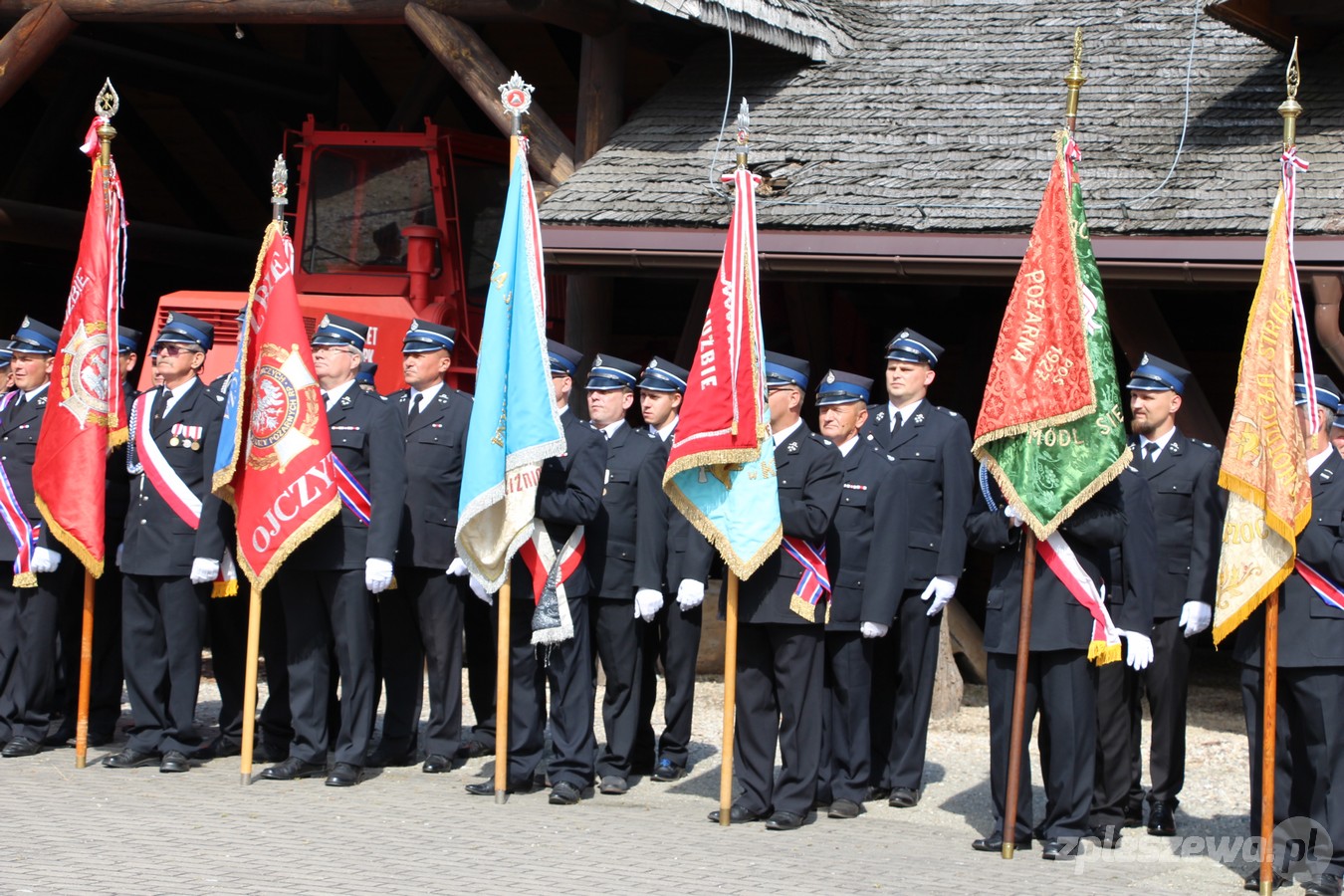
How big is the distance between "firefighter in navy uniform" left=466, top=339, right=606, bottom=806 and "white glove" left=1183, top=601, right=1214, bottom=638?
7.65 feet

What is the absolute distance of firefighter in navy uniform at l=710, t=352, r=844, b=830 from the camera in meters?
7.10

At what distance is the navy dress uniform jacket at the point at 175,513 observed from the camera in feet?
26.0

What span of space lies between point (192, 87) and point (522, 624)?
9380mm

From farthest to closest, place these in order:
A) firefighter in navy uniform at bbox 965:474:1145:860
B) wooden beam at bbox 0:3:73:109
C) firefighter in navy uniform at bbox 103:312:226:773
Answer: wooden beam at bbox 0:3:73:109 → firefighter in navy uniform at bbox 103:312:226:773 → firefighter in navy uniform at bbox 965:474:1145:860

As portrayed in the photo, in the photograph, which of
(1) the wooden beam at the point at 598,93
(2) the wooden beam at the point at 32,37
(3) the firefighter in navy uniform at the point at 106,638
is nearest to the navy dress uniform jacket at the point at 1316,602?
(3) the firefighter in navy uniform at the point at 106,638

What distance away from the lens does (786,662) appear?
7.14m

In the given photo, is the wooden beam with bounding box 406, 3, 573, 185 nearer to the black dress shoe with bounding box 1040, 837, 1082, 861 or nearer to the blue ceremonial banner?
the blue ceremonial banner

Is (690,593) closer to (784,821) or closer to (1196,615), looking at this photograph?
(784,821)

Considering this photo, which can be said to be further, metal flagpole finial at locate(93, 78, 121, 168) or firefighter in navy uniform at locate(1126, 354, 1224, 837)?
metal flagpole finial at locate(93, 78, 121, 168)

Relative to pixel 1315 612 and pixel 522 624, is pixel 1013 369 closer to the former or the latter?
pixel 1315 612

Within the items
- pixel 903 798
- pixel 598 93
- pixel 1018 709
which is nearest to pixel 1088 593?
pixel 1018 709

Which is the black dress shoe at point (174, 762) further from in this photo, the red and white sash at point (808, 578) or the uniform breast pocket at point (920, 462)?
the uniform breast pocket at point (920, 462)

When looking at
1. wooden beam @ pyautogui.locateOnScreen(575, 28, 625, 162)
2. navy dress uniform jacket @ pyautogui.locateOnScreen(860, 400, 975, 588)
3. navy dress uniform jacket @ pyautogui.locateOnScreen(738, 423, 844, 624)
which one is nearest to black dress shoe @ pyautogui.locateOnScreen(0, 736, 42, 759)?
navy dress uniform jacket @ pyautogui.locateOnScreen(738, 423, 844, 624)

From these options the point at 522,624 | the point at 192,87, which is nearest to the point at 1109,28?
the point at 522,624
